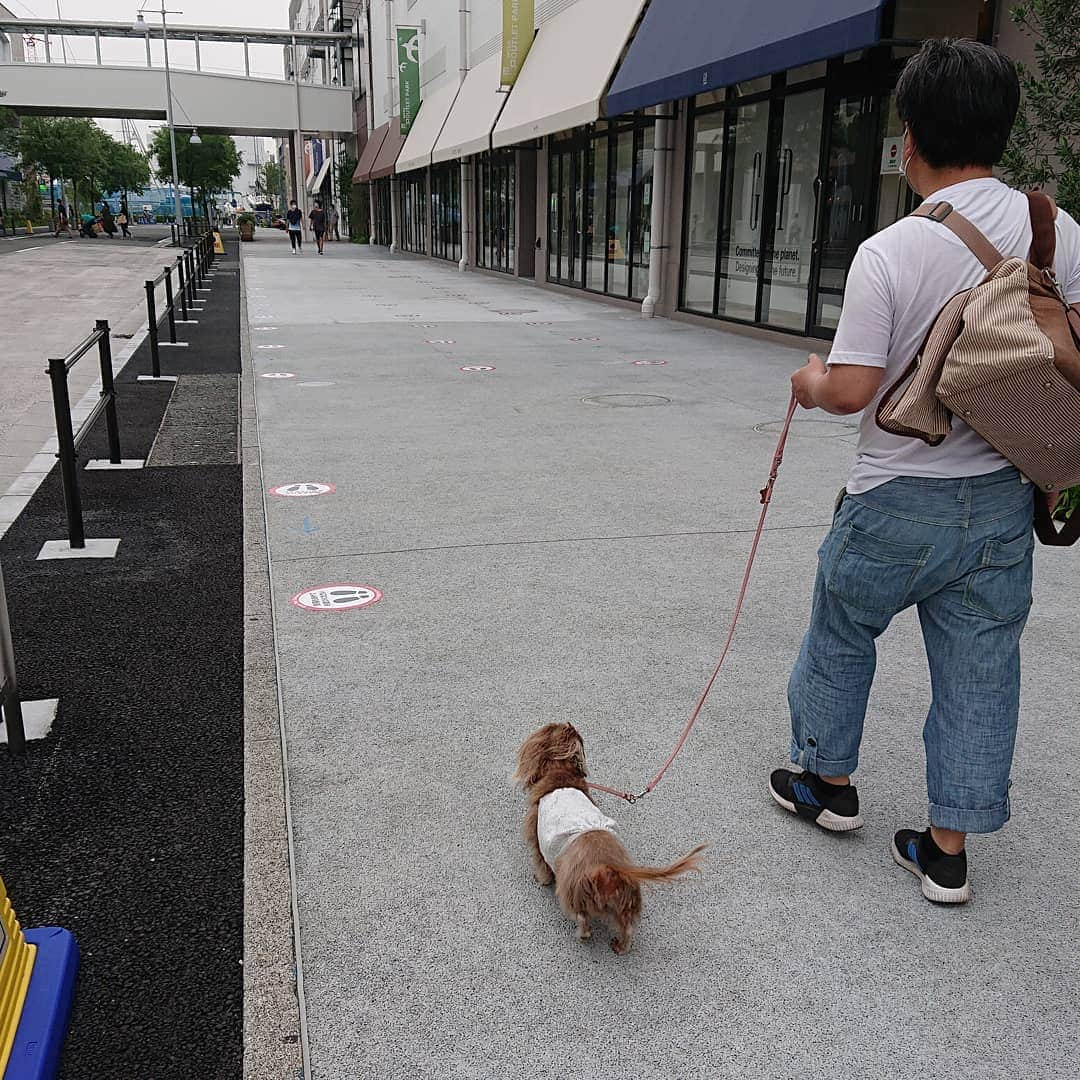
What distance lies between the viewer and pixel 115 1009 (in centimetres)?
239

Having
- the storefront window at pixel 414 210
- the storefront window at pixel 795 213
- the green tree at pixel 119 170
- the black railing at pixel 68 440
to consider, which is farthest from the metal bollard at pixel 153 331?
the green tree at pixel 119 170

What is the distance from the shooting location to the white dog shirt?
254cm

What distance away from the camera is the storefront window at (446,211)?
34.8 m

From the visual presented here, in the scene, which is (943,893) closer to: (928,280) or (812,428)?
(928,280)

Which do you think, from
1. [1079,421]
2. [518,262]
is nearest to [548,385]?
[1079,421]

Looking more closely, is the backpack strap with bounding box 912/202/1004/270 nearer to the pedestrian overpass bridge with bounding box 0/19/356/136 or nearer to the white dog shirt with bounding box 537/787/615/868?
the white dog shirt with bounding box 537/787/615/868

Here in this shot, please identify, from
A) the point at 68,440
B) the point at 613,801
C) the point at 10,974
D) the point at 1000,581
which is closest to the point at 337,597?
the point at 68,440

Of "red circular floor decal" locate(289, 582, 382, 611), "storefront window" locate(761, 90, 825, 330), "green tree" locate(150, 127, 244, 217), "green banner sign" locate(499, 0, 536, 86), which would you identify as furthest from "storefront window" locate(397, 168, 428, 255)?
"red circular floor decal" locate(289, 582, 382, 611)

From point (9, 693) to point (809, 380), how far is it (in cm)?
269

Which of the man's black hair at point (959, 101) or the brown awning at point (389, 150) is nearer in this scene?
the man's black hair at point (959, 101)

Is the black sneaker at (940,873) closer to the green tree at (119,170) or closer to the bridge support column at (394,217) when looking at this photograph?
the bridge support column at (394,217)

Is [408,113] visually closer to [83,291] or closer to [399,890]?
[83,291]

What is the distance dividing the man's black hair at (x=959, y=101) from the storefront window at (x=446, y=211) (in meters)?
33.4

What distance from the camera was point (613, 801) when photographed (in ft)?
10.6
